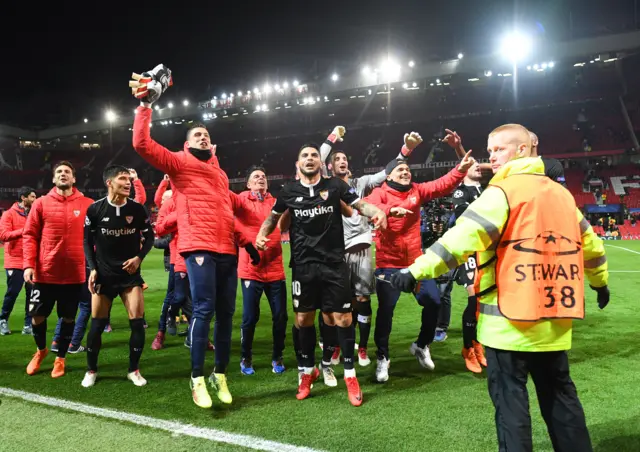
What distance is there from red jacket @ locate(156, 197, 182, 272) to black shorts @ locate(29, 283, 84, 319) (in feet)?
3.84

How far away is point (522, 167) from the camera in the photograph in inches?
94.9

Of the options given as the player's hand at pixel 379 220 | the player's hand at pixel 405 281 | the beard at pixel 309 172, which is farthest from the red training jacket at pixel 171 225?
the player's hand at pixel 405 281

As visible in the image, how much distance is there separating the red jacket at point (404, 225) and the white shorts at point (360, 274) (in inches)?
8.9

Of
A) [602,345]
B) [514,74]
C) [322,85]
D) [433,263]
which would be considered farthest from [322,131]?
[433,263]

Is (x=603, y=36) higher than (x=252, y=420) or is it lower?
higher

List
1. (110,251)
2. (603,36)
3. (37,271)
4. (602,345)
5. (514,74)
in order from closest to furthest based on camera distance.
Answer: (110,251) → (37,271) → (602,345) → (603,36) → (514,74)

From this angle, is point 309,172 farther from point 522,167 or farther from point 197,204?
point 522,167

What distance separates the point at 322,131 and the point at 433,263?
42729mm

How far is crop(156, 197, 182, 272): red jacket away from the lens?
17.5 ft

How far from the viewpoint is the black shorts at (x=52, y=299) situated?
202 inches

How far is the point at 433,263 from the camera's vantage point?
2.36 metres

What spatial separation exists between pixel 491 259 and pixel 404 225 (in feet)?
8.14

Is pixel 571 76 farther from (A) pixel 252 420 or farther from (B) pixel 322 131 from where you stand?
(A) pixel 252 420

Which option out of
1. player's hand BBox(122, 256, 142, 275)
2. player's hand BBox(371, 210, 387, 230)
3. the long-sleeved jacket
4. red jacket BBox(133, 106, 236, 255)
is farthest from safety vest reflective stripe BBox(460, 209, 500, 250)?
player's hand BBox(122, 256, 142, 275)
